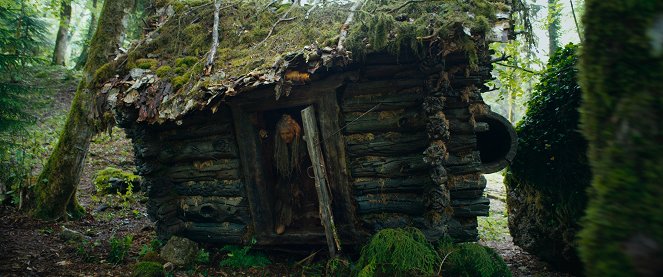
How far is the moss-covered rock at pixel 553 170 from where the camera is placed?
6.68 metres

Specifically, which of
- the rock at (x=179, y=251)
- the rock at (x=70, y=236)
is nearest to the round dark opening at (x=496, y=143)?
the rock at (x=179, y=251)

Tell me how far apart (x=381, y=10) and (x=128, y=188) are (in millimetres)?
8135

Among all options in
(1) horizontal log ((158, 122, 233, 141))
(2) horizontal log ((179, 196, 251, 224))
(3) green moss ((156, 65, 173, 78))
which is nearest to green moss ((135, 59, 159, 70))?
(3) green moss ((156, 65, 173, 78))

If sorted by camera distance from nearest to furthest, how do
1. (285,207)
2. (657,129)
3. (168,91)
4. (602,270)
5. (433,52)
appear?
1. (657,129)
2. (602,270)
3. (433,52)
4. (168,91)
5. (285,207)

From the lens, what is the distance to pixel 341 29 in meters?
5.26

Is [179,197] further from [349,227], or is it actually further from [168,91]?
[349,227]

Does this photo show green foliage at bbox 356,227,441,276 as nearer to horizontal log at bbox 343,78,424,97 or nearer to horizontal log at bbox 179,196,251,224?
horizontal log at bbox 343,78,424,97

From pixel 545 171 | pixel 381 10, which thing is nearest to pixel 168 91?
pixel 381 10

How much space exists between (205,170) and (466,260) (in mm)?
4178

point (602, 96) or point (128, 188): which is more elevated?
point (602, 96)

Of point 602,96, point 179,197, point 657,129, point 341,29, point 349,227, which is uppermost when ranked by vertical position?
point 341,29

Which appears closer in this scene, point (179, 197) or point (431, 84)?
point (431, 84)

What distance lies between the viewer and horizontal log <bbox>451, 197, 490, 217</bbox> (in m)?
5.52

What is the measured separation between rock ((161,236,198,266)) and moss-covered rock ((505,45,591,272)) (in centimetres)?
610
